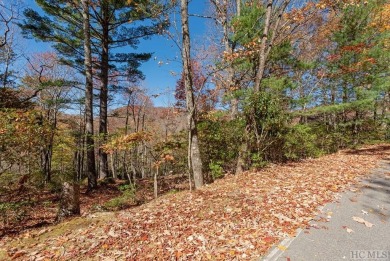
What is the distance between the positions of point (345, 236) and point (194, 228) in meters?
2.38

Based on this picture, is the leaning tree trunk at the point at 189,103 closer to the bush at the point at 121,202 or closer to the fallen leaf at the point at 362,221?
the bush at the point at 121,202

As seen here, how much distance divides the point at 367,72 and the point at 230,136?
9.03 meters

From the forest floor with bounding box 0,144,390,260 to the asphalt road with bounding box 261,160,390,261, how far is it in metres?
0.20

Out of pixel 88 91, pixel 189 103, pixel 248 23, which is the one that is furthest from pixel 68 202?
pixel 248 23

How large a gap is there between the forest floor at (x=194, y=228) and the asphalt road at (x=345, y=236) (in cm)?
20

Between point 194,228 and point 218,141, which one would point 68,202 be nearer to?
point 194,228

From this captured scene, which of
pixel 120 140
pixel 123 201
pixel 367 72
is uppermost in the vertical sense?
pixel 367 72

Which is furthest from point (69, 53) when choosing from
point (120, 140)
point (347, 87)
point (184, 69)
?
point (347, 87)

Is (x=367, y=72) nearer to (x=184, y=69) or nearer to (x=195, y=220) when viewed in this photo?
(x=184, y=69)

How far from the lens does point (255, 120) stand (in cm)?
762

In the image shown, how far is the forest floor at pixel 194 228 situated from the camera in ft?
10.6

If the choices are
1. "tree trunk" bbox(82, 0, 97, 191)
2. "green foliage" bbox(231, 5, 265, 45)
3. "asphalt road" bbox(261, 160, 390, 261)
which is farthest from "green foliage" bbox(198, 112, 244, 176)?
"tree trunk" bbox(82, 0, 97, 191)

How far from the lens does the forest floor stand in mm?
3223

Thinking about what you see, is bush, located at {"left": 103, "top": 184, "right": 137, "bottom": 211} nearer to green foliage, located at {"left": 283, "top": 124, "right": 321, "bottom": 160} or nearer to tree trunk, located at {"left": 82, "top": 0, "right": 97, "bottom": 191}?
Answer: tree trunk, located at {"left": 82, "top": 0, "right": 97, "bottom": 191}
